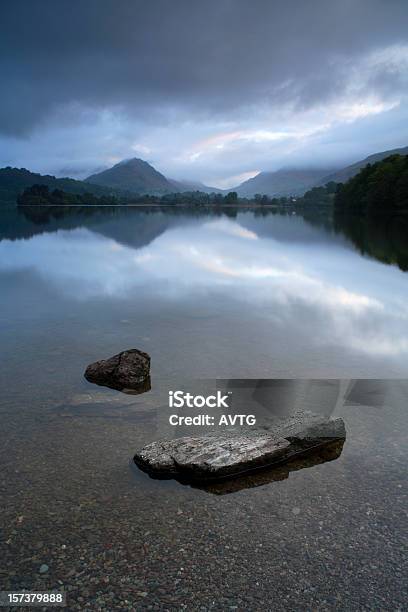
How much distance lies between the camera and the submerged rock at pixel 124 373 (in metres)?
16.5

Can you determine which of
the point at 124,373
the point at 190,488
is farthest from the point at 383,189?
the point at 190,488

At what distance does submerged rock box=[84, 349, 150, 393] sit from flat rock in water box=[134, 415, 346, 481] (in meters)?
4.55

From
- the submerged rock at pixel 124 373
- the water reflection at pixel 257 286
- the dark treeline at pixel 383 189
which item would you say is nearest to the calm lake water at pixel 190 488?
the water reflection at pixel 257 286

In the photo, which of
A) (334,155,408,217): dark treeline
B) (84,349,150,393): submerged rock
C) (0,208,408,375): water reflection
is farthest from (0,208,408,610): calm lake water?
(334,155,408,217): dark treeline

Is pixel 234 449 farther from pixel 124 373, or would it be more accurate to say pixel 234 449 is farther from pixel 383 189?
pixel 383 189

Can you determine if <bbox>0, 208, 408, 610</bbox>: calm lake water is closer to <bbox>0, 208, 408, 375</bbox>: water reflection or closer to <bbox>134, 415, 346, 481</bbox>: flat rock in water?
<bbox>0, 208, 408, 375</bbox>: water reflection

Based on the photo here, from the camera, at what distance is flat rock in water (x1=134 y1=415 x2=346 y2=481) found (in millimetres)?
11195

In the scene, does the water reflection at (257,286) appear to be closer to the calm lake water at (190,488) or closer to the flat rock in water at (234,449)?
the calm lake water at (190,488)

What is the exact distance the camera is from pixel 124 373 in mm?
16578

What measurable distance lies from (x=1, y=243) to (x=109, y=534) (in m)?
74.1

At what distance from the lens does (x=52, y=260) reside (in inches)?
2212

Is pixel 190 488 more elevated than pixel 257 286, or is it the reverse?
pixel 257 286

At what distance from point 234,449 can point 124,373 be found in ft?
20.5

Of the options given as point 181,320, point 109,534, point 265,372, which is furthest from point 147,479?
point 181,320
